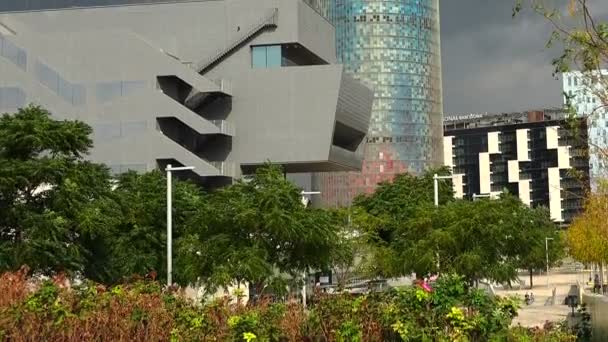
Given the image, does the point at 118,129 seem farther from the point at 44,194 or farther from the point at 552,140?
the point at 552,140

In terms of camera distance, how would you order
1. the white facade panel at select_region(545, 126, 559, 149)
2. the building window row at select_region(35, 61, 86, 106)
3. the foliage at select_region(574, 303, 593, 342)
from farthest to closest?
the white facade panel at select_region(545, 126, 559, 149)
the building window row at select_region(35, 61, 86, 106)
the foliage at select_region(574, 303, 593, 342)

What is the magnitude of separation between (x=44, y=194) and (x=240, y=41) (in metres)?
45.1

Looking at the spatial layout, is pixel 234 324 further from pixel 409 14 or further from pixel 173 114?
pixel 409 14

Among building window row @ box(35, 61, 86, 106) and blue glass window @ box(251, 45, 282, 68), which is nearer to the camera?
building window row @ box(35, 61, 86, 106)

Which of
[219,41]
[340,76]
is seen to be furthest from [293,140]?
[219,41]

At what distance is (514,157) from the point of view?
175 metres

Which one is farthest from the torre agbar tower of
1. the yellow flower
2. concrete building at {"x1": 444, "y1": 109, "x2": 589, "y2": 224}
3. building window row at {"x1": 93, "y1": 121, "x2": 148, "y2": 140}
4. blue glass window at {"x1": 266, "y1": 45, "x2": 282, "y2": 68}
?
the yellow flower

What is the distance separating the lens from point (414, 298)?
1205cm

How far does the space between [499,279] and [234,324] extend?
2733 cm

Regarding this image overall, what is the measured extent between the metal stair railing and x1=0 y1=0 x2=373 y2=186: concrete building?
0.11 metres

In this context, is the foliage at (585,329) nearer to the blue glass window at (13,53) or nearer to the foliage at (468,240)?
the foliage at (468,240)

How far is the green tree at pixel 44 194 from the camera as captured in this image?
29.4m

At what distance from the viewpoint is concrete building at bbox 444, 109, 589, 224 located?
6550 inches

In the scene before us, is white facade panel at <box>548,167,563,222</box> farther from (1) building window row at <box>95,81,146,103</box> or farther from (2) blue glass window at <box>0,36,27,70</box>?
(2) blue glass window at <box>0,36,27,70</box>
